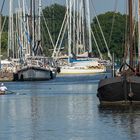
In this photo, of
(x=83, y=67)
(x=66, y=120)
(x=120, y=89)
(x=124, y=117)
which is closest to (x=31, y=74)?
(x=83, y=67)

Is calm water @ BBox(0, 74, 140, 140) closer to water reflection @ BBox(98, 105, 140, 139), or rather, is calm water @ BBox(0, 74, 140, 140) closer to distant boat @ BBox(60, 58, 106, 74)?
water reflection @ BBox(98, 105, 140, 139)

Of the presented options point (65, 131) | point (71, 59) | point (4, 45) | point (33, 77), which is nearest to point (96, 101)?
point (65, 131)

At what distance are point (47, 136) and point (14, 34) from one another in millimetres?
98973

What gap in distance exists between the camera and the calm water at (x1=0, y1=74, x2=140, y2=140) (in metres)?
37.4

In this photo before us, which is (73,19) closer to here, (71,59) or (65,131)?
(71,59)

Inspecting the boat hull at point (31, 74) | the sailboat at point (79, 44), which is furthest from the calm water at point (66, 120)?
the sailboat at point (79, 44)

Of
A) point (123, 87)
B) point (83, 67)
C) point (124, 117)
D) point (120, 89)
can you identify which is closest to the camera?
point (124, 117)

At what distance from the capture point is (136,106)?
52.1 m

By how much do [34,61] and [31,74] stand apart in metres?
1.73

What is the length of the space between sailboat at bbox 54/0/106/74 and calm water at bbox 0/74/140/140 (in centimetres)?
5835

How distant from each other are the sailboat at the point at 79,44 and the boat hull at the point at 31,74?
15.5 meters

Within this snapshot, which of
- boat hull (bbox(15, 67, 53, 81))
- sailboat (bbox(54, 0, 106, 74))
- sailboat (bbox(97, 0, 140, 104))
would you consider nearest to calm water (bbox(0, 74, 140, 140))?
sailboat (bbox(97, 0, 140, 104))

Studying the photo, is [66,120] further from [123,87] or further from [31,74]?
[31,74]

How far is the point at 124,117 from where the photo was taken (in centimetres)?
4594
